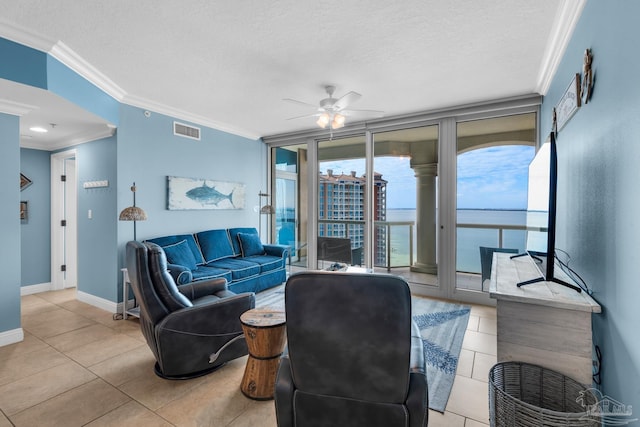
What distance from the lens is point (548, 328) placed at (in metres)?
1.45

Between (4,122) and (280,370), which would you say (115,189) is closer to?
(4,122)

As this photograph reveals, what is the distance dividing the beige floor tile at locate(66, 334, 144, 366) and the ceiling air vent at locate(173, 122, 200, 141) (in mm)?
2780

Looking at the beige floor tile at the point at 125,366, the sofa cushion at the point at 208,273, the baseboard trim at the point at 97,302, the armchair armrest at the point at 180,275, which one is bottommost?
the beige floor tile at the point at 125,366

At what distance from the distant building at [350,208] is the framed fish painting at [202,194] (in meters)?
1.53

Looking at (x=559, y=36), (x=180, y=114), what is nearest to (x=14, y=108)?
(x=180, y=114)

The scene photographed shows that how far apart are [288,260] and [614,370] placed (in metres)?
4.88

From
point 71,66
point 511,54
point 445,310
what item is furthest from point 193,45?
point 445,310

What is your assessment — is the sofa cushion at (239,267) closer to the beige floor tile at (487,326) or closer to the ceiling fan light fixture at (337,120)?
the ceiling fan light fixture at (337,120)

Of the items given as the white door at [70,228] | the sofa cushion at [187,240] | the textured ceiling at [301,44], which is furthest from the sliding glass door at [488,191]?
the white door at [70,228]

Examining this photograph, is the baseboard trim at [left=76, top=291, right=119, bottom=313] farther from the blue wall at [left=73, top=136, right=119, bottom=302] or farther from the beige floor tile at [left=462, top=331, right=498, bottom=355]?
the beige floor tile at [left=462, top=331, right=498, bottom=355]

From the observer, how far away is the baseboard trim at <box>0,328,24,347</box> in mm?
2859

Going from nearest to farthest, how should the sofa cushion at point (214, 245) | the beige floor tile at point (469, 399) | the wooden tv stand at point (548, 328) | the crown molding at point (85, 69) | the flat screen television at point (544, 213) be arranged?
the wooden tv stand at point (548, 328), the flat screen television at point (544, 213), the beige floor tile at point (469, 399), the crown molding at point (85, 69), the sofa cushion at point (214, 245)

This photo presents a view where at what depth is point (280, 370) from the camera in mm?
1465

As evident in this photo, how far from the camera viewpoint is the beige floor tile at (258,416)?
5.94ft
